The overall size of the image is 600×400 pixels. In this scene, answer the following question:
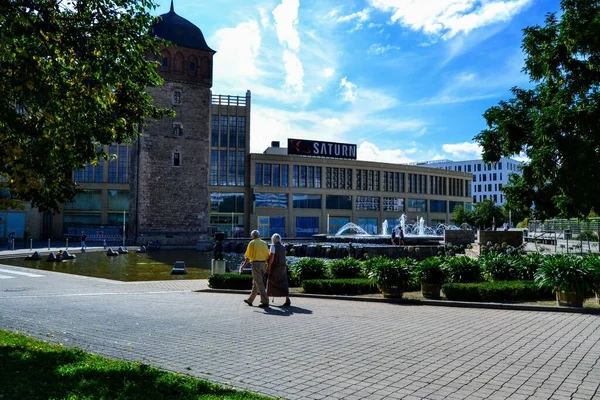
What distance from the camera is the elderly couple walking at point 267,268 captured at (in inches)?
503

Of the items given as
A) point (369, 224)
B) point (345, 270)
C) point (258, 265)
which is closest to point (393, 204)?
point (369, 224)

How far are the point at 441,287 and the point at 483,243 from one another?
1826 centimetres

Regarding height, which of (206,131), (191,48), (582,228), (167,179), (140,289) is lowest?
(140,289)

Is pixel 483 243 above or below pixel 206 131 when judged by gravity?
below

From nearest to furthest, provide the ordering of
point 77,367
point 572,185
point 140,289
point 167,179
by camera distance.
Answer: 1. point 77,367
2. point 572,185
3. point 140,289
4. point 167,179

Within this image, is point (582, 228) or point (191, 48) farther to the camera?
point (191, 48)

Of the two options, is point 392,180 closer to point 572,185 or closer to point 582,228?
point 582,228

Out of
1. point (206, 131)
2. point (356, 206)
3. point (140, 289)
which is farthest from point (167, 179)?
point (140, 289)

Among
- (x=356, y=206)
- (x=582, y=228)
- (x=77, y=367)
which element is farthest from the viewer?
(x=356, y=206)

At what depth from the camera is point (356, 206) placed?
8256cm

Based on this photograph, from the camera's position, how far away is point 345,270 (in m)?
17.3

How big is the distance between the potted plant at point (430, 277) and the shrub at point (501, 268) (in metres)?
2.85

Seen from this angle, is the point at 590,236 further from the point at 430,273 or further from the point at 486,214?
the point at 486,214

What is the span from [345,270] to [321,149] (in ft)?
211
